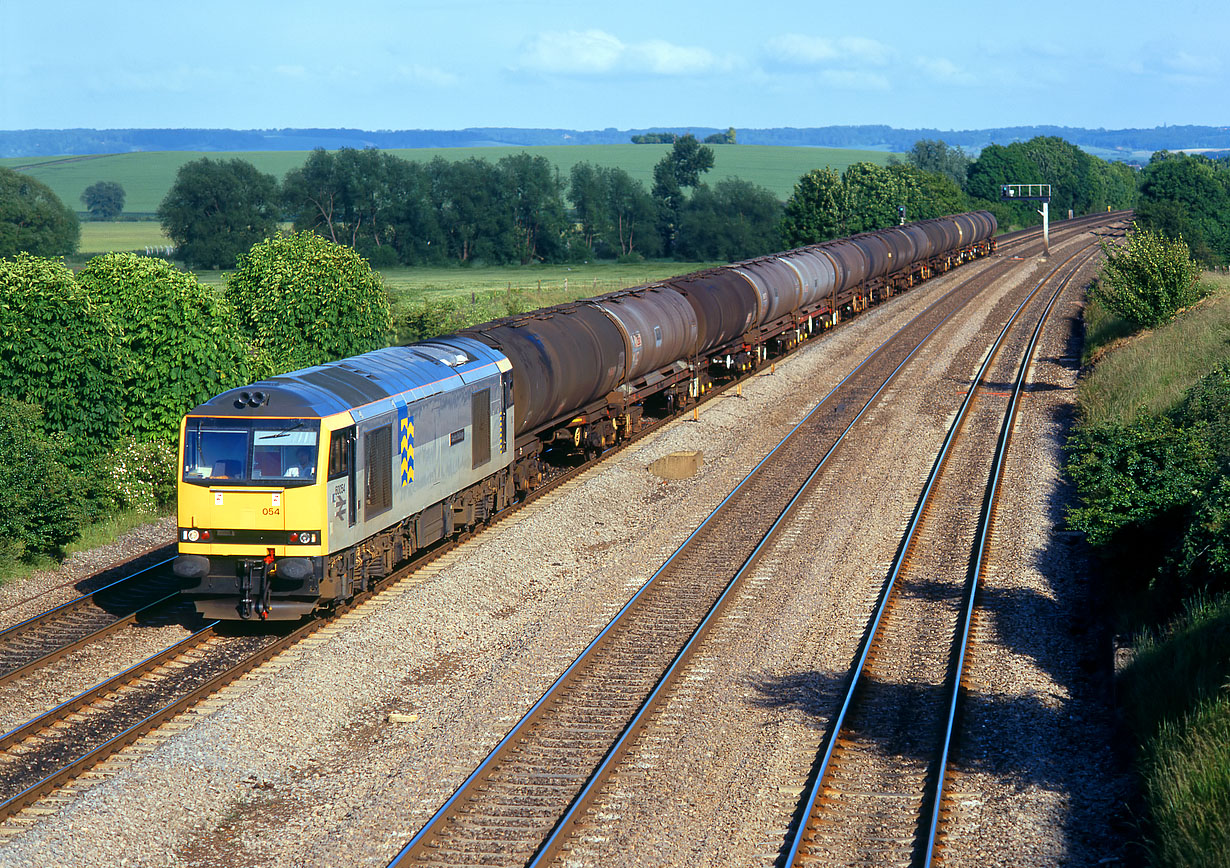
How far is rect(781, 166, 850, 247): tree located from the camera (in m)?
97.6

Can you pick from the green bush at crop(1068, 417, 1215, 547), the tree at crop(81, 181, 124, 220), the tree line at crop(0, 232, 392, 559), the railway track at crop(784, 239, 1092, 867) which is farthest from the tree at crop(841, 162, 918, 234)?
the tree at crop(81, 181, 124, 220)

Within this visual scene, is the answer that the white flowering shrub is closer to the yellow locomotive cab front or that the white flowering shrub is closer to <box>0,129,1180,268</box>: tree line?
the yellow locomotive cab front

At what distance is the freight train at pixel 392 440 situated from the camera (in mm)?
16266

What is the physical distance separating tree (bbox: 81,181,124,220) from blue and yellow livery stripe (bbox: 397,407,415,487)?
583ft

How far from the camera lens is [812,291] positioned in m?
46.6

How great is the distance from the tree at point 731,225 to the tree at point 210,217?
43392 millimetres

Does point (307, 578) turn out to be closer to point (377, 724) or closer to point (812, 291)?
point (377, 724)

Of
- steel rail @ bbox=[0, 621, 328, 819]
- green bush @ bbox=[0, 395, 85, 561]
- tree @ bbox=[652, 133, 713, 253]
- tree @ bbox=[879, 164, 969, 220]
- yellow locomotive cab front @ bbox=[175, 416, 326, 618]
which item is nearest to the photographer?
steel rail @ bbox=[0, 621, 328, 819]

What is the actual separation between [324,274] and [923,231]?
140 ft

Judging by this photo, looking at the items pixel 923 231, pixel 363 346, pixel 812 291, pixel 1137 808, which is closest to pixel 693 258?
pixel 923 231

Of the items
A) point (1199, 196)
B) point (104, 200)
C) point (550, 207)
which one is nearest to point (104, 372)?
point (550, 207)

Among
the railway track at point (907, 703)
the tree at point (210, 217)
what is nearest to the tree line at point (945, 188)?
the tree at point (210, 217)

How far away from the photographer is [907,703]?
1439 cm

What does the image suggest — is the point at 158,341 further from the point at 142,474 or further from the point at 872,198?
the point at 872,198
